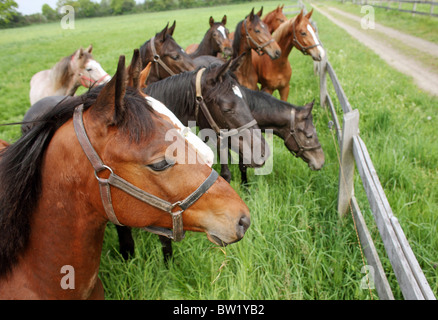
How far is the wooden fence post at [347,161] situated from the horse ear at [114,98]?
2088 mm

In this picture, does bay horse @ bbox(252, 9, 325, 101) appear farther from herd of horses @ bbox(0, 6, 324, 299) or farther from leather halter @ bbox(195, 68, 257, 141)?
herd of horses @ bbox(0, 6, 324, 299)

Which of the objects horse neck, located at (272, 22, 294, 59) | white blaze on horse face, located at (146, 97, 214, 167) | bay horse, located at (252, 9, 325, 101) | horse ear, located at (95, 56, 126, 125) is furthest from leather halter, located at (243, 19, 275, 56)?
horse ear, located at (95, 56, 126, 125)

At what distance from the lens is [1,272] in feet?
4.65

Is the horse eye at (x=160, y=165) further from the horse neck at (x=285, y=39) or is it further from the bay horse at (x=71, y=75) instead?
the horse neck at (x=285, y=39)

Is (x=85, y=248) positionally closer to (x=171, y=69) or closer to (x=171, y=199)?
(x=171, y=199)

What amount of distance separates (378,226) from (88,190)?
185cm

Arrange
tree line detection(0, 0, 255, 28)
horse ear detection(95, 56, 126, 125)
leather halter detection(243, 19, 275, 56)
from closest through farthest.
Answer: horse ear detection(95, 56, 126, 125), leather halter detection(243, 19, 275, 56), tree line detection(0, 0, 255, 28)

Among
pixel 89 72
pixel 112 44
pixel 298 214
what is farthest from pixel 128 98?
pixel 112 44

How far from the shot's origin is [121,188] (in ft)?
4.29

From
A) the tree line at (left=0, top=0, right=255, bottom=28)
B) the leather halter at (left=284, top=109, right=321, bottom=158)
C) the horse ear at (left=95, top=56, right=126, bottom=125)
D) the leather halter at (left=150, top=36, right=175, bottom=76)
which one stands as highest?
the tree line at (left=0, top=0, right=255, bottom=28)

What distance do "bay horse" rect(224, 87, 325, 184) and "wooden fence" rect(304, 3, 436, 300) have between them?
1.93 ft

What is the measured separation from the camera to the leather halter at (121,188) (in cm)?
127

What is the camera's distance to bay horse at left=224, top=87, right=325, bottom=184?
3.62 metres

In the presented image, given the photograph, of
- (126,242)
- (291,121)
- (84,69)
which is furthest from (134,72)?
(84,69)
